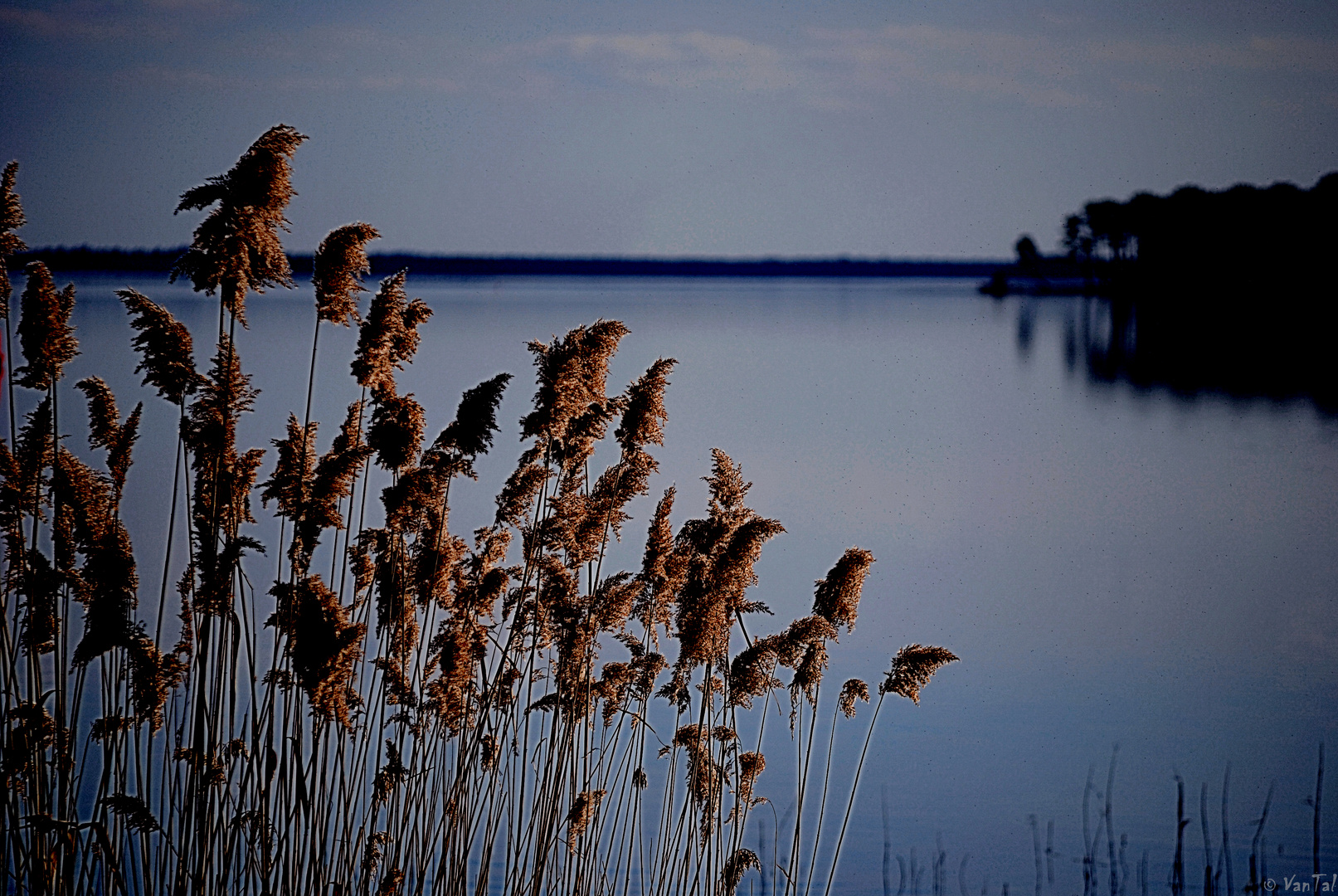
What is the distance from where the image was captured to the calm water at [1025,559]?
19.5 feet

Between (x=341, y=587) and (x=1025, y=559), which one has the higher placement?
(x=341, y=587)

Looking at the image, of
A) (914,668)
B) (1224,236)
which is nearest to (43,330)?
(914,668)

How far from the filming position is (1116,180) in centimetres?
1881

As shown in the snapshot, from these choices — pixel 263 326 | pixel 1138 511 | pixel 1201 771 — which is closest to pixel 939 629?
pixel 1201 771

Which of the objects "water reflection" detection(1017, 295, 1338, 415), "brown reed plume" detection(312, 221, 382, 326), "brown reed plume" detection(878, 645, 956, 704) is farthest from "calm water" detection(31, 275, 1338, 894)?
"brown reed plume" detection(312, 221, 382, 326)

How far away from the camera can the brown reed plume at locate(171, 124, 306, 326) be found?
2.26m

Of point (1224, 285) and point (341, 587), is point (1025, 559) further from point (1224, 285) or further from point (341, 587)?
point (1224, 285)

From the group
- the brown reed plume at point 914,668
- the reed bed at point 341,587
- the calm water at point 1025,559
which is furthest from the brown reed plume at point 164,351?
the calm water at point 1025,559

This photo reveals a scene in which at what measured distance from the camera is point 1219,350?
21359 mm

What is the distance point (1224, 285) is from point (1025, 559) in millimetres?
13038

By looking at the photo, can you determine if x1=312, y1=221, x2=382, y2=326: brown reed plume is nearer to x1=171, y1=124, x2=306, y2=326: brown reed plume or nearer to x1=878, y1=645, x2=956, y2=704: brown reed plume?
x1=171, y1=124, x2=306, y2=326: brown reed plume

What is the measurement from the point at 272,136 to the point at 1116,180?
1837 cm

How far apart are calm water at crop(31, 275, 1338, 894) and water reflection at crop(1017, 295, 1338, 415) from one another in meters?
0.84

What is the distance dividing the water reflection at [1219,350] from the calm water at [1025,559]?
2.75 feet
